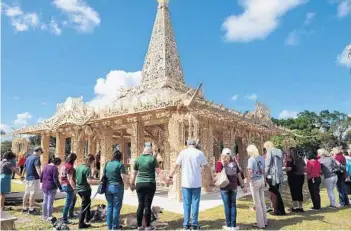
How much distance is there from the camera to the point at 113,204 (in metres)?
5.02

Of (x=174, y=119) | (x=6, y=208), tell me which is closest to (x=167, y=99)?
(x=174, y=119)

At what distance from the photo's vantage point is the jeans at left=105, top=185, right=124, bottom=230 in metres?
4.96

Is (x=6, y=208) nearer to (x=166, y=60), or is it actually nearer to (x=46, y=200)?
(x=46, y=200)

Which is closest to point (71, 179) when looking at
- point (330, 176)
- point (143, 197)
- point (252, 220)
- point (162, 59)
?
point (143, 197)

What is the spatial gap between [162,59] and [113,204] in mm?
10187

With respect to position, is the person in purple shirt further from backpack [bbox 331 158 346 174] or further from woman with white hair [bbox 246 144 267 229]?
backpack [bbox 331 158 346 174]

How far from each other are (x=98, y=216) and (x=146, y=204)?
1.58 m

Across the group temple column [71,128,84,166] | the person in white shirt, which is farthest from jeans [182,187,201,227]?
temple column [71,128,84,166]

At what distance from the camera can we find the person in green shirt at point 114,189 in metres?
4.98

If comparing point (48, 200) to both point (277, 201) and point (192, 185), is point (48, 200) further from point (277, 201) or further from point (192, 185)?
point (277, 201)

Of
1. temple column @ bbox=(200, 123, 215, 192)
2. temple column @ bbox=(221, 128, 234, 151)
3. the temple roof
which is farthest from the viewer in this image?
temple column @ bbox=(221, 128, 234, 151)

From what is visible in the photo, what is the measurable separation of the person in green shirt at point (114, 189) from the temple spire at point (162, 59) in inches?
321

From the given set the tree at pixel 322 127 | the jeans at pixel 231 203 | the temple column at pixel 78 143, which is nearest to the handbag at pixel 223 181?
the jeans at pixel 231 203

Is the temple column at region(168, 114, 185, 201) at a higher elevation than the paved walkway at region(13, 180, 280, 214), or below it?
higher
